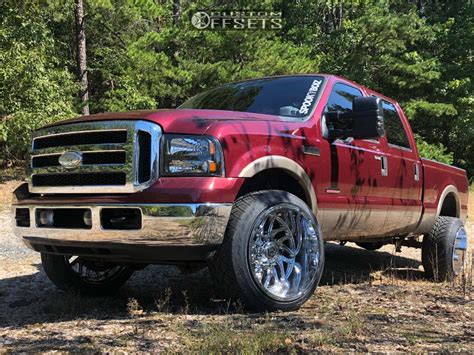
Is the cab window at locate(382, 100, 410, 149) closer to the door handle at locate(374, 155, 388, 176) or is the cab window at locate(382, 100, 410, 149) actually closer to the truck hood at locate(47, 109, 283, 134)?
the door handle at locate(374, 155, 388, 176)

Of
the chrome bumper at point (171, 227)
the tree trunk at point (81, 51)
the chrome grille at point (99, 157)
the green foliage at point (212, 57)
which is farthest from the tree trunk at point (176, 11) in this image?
the chrome bumper at point (171, 227)

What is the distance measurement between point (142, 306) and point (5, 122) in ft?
49.2

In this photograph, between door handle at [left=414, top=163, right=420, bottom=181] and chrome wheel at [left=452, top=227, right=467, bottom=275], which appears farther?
chrome wheel at [left=452, top=227, right=467, bottom=275]

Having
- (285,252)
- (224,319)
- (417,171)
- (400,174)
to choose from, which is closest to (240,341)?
(224,319)

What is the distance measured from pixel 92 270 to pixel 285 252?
6.69 feet

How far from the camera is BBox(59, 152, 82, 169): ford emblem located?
3.85 metres

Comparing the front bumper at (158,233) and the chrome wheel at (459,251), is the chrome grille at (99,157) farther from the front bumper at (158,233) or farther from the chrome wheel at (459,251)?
the chrome wheel at (459,251)

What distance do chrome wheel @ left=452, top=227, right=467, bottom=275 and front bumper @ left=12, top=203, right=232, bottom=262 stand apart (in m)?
3.89

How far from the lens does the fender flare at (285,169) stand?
3.83 metres

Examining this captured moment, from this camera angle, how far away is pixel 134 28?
24.0 m

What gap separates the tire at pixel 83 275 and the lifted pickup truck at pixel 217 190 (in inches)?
0.4

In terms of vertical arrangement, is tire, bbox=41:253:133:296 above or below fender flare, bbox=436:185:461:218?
below

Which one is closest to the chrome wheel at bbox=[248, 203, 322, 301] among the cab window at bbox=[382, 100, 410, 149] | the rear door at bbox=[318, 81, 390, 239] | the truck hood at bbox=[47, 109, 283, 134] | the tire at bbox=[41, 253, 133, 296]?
the rear door at bbox=[318, 81, 390, 239]

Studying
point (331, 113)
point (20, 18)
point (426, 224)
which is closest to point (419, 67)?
point (20, 18)
